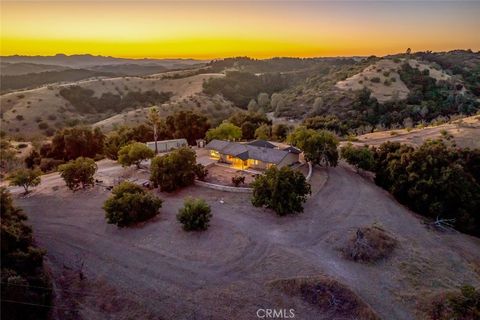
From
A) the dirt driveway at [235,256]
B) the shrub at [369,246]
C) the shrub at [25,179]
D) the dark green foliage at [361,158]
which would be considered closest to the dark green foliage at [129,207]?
the dirt driveway at [235,256]

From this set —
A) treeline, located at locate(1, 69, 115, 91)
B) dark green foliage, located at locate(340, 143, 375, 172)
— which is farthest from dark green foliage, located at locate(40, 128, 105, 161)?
treeline, located at locate(1, 69, 115, 91)

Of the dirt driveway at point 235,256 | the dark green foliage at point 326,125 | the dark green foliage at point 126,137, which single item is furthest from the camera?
the dark green foliage at point 326,125

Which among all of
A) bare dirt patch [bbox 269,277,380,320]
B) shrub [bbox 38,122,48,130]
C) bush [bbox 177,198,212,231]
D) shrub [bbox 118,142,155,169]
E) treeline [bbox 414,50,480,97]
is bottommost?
bare dirt patch [bbox 269,277,380,320]

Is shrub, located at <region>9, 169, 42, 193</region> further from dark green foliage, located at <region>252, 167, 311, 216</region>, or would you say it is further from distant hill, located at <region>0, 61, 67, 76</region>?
distant hill, located at <region>0, 61, 67, 76</region>

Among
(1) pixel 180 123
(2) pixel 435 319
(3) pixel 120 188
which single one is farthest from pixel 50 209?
(2) pixel 435 319

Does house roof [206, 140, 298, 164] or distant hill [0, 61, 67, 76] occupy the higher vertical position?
distant hill [0, 61, 67, 76]

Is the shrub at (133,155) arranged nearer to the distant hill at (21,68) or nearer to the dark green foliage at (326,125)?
the dark green foliage at (326,125)
